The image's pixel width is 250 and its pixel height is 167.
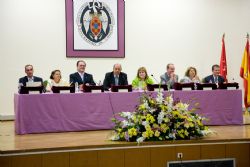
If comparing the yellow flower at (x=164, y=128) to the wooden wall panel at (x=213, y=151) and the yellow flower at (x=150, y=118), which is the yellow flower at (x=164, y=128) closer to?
the yellow flower at (x=150, y=118)

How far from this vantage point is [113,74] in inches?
249

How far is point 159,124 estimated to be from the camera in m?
4.19

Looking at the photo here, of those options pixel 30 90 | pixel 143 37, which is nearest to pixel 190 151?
pixel 30 90

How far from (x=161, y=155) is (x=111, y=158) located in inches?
20.9

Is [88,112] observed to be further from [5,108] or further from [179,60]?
[179,60]

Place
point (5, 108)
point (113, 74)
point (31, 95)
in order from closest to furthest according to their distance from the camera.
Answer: point (31, 95) → point (113, 74) → point (5, 108)

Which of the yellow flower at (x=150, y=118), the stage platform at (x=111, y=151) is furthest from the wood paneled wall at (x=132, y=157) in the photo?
the yellow flower at (x=150, y=118)

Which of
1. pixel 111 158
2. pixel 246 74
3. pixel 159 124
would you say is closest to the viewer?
pixel 111 158

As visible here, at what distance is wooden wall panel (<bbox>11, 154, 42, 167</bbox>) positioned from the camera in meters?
3.75

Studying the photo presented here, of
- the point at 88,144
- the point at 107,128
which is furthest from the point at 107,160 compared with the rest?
the point at 107,128

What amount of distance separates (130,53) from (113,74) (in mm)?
1574

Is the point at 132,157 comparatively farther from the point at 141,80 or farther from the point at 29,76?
the point at 29,76

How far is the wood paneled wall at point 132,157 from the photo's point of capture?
379cm

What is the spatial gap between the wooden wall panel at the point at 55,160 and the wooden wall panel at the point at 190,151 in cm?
116
